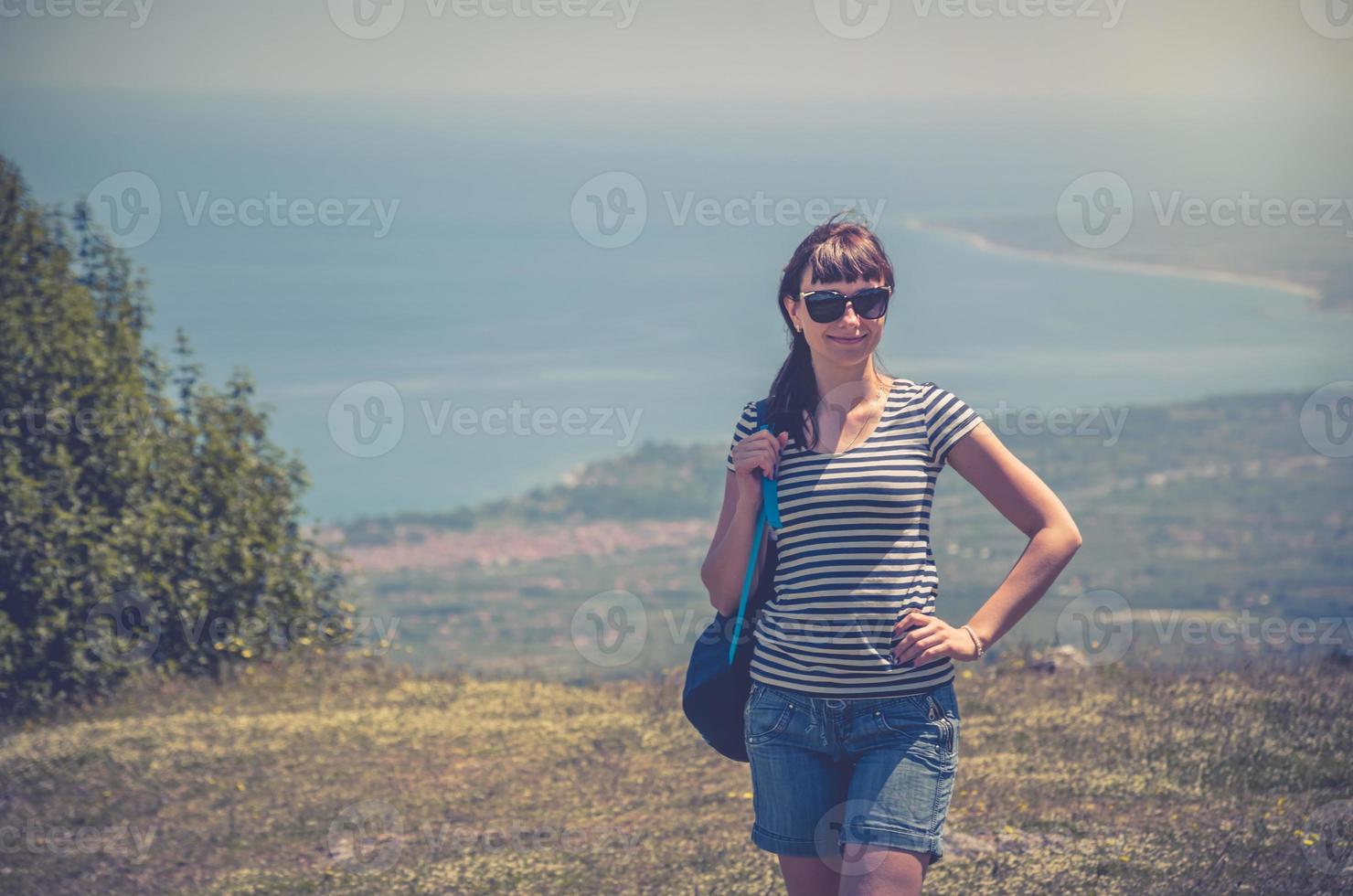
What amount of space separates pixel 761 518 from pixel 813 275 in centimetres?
70

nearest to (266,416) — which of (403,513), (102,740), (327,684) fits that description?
(327,684)

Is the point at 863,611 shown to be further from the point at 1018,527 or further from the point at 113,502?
the point at 113,502

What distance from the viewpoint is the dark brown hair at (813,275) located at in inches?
149

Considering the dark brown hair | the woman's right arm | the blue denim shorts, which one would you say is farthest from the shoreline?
the blue denim shorts

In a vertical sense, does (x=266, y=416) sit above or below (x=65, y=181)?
below

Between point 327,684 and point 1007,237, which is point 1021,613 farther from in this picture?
point 1007,237

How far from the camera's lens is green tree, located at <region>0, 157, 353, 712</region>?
10781 millimetres

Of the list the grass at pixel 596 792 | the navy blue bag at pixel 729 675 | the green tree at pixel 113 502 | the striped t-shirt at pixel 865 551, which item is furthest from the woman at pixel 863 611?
the green tree at pixel 113 502

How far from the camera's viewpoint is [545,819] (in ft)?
24.8

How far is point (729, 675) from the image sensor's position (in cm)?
396

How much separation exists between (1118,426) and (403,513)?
166 ft

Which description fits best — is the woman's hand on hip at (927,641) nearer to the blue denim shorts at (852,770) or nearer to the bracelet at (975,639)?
the bracelet at (975,639)

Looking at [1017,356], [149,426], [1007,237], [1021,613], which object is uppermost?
[1007,237]

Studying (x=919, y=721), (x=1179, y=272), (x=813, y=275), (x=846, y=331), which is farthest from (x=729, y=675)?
(x=1179, y=272)
